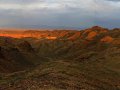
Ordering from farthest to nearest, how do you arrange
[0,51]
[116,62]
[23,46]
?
[23,46], [0,51], [116,62]

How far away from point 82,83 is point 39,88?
5484mm

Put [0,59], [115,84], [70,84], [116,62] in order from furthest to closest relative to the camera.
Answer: [0,59], [116,62], [115,84], [70,84]

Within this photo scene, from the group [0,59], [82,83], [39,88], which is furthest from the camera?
[0,59]

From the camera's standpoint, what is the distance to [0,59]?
235 ft

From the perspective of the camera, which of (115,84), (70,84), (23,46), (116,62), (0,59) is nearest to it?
(70,84)

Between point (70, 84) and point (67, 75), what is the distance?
363 centimetres

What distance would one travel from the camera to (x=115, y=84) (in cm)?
3703

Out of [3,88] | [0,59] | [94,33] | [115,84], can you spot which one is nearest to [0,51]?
[0,59]

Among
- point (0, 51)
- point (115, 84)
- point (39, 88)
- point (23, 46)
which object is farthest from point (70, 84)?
point (23, 46)

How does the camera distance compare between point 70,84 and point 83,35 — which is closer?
point 70,84

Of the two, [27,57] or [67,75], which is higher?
[67,75]

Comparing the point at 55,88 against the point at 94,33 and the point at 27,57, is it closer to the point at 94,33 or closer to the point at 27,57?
the point at 27,57

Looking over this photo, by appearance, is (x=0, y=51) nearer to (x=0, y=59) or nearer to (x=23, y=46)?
(x=0, y=59)

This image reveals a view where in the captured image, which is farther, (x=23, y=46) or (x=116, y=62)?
(x=23, y=46)
